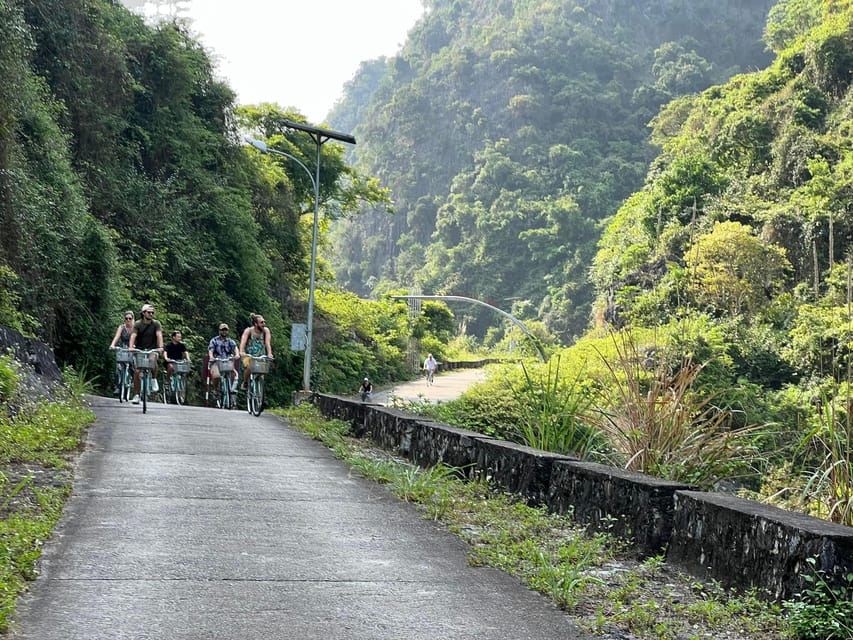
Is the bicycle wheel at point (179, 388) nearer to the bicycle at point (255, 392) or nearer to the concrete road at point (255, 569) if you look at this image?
the bicycle at point (255, 392)

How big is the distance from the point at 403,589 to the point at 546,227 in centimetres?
11330

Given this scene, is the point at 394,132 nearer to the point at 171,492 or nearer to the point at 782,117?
→ the point at 782,117

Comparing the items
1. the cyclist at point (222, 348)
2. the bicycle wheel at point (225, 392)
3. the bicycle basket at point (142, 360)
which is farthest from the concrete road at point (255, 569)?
the bicycle wheel at point (225, 392)

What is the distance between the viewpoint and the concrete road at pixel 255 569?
457 centimetres

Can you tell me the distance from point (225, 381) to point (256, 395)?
1.56 m

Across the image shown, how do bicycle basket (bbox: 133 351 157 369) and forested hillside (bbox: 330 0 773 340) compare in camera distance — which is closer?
bicycle basket (bbox: 133 351 157 369)

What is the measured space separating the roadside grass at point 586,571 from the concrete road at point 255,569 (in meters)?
0.16

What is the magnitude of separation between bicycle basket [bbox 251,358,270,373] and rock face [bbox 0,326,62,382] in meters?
3.00

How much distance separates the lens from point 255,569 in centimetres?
555

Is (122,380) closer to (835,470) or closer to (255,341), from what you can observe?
(255,341)

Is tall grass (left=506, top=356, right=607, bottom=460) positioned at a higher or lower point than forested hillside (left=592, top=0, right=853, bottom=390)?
lower

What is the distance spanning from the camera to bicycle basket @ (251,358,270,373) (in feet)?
53.3

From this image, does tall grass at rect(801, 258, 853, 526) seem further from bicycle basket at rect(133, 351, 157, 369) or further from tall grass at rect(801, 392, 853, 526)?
bicycle basket at rect(133, 351, 157, 369)

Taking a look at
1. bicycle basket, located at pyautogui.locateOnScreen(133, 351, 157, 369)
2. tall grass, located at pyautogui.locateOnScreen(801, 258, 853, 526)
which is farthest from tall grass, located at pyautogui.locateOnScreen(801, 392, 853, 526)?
bicycle basket, located at pyautogui.locateOnScreen(133, 351, 157, 369)
